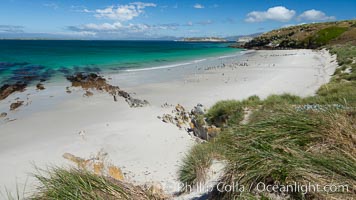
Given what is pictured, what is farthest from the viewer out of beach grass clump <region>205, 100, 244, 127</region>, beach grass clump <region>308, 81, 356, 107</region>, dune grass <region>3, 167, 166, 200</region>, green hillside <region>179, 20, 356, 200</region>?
beach grass clump <region>205, 100, 244, 127</region>

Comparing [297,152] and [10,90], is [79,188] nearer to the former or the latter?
[297,152]

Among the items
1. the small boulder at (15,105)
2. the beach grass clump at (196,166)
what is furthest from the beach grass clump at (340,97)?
the small boulder at (15,105)

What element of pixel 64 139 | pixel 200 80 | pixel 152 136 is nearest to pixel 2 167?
pixel 64 139

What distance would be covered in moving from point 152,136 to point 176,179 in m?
3.46

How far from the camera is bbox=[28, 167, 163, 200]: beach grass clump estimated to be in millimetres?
3186

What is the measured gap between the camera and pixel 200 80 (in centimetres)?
2152

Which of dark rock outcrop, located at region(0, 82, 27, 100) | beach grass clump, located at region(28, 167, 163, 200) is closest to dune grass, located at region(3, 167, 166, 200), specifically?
beach grass clump, located at region(28, 167, 163, 200)

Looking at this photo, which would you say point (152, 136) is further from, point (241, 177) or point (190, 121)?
point (241, 177)

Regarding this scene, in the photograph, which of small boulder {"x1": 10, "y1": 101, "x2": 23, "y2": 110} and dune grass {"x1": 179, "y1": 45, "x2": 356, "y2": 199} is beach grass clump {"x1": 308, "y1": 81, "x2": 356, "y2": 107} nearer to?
dune grass {"x1": 179, "y1": 45, "x2": 356, "y2": 199}

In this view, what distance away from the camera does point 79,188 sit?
3219 millimetres

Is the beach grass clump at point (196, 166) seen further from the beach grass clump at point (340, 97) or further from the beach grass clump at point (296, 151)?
the beach grass clump at point (340, 97)

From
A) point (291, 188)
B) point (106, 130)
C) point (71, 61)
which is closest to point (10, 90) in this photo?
point (106, 130)

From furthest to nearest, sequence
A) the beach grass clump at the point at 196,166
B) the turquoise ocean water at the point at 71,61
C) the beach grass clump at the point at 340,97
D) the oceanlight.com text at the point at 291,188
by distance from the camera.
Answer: the turquoise ocean water at the point at 71,61
the beach grass clump at the point at 196,166
the beach grass clump at the point at 340,97
the oceanlight.com text at the point at 291,188

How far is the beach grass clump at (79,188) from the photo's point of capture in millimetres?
3186
